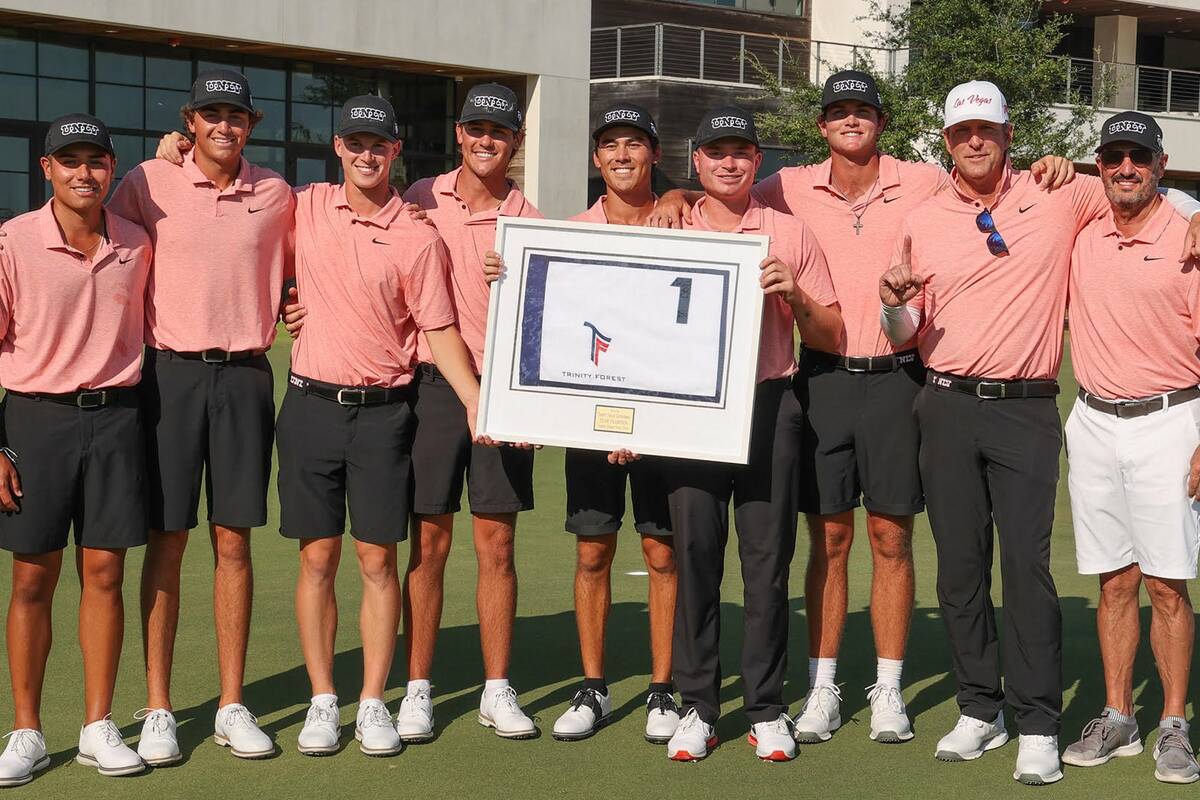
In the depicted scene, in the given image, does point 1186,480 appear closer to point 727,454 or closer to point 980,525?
point 980,525

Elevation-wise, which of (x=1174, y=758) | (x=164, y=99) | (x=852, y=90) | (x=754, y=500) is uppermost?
(x=164, y=99)

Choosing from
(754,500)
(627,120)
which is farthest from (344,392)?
(754,500)

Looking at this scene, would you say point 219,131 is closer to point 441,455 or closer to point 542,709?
point 441,455

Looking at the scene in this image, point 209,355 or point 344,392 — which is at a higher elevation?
point 209,355

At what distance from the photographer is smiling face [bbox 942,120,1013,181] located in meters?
5.97

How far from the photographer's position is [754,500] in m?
6.11

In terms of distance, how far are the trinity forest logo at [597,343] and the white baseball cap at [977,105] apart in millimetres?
1520

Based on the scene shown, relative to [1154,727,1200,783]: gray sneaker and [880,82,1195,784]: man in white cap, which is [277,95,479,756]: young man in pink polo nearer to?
[880,82,1195,784]: man in white cap

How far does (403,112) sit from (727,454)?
26533 millimetres

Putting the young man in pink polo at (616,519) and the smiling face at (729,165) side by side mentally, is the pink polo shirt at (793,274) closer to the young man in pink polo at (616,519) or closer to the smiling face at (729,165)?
the smiling face at (729,165)

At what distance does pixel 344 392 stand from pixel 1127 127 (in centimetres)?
303

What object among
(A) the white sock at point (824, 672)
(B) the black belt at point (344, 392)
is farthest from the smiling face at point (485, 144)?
(A) the white sock at point (824, 672)

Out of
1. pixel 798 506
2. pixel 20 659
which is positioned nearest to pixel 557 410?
pixel 798 506

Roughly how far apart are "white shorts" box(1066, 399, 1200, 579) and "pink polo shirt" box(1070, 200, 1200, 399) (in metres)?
0.14
